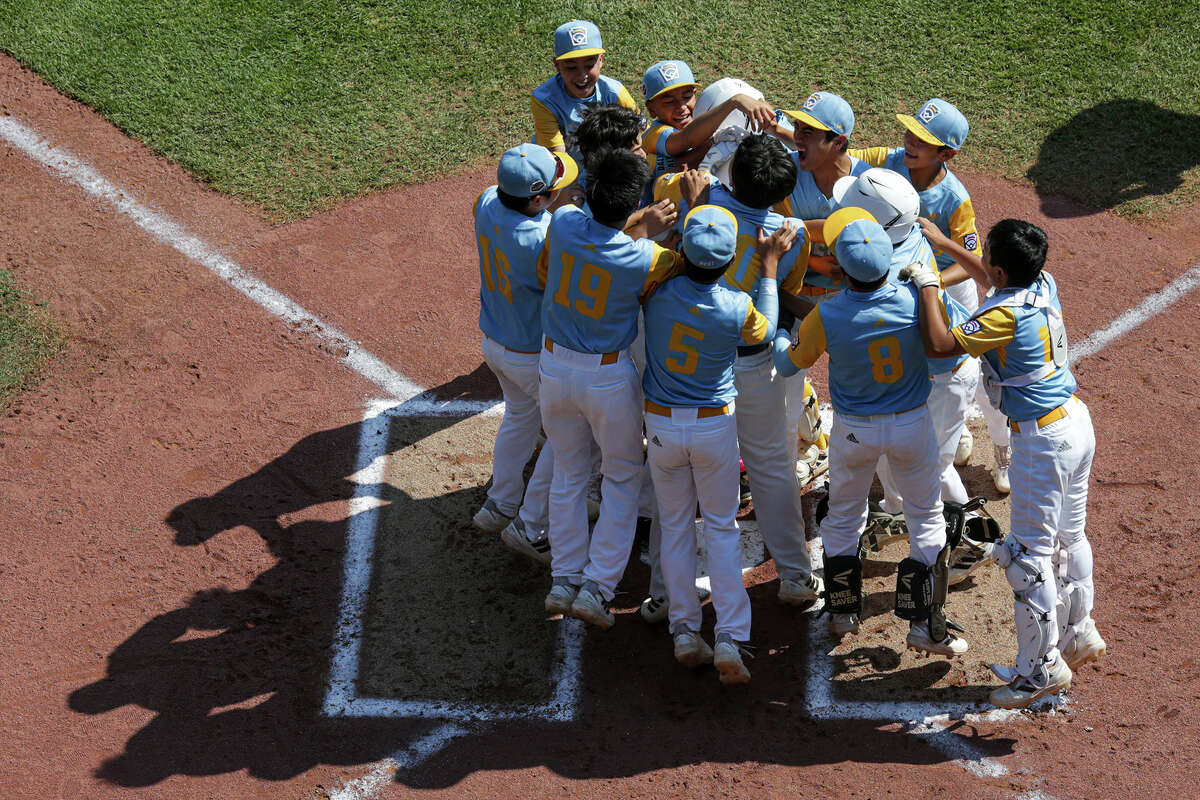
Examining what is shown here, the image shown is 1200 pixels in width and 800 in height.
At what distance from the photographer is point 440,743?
235 inches

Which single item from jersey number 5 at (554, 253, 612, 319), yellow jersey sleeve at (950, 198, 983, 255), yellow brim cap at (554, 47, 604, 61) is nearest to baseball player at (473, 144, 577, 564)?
jersey number 5 at (554, 253, 612, 319)

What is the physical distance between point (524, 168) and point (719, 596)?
7.82ft

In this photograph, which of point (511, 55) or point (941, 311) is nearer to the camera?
point (941, 311)

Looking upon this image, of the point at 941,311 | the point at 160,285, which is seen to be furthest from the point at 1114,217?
the point at 160,285

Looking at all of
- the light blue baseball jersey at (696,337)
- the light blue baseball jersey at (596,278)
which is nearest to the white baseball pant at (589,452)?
the light blue baseball jersey at (596,278)

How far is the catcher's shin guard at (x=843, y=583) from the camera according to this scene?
20.2 feet

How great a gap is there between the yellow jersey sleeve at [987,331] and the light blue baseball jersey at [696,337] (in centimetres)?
91

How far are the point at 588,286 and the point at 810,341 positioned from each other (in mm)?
1085

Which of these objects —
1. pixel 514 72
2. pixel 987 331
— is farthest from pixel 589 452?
pixel 514 72

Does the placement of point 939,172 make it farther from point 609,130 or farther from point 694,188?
point 609,130

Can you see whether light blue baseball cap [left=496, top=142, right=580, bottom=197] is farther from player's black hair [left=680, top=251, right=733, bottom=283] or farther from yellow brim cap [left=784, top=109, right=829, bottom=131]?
yellow brim cap [left=784, top=109, right=829, bottom=131]

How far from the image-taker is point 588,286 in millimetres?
5723

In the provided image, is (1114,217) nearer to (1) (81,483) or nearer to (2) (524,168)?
(2) (524,168)

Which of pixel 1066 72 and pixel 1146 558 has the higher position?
pixel 1066 72
